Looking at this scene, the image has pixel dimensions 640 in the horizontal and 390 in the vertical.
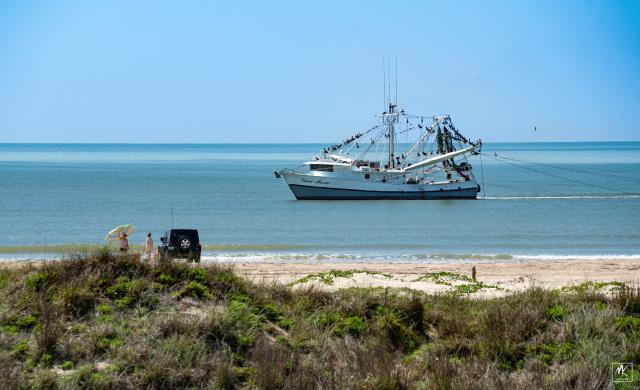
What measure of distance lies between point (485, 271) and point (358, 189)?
32093 mm

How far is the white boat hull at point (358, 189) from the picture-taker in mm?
55031

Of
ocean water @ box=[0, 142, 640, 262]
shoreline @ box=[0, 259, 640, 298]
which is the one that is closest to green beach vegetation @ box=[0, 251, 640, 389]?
shoreline @ box=[0, 259, 640, 298]

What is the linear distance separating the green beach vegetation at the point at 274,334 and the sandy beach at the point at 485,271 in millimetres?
5008

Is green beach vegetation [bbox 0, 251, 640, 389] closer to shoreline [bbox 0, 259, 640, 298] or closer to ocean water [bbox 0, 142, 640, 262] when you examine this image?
shoreline [bbox 0, 259, 640, 298]

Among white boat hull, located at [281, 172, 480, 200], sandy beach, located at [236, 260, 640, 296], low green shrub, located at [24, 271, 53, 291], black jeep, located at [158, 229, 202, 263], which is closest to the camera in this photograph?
low green shrub, located at [24, 271, 53, 291]

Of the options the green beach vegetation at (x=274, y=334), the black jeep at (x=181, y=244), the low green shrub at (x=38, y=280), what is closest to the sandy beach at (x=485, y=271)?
the black jeep at (x=181, y=244)

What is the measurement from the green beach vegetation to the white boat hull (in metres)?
41.3

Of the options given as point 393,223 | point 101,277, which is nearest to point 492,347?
point 101,277

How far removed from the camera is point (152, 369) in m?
10.4

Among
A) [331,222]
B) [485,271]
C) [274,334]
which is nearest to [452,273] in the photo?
[485,271]

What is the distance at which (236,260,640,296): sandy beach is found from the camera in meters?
19.1

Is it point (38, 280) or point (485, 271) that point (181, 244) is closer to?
point (38, 280)

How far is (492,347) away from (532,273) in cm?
1225

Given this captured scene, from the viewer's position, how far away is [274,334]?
12039 millimetres
